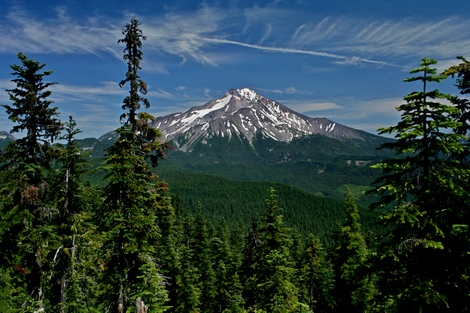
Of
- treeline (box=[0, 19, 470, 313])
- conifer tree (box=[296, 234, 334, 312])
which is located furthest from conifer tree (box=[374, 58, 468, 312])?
conifer tree (box=[296, 234, 334, 312])

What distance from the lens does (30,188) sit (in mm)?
15250

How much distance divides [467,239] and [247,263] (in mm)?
29834

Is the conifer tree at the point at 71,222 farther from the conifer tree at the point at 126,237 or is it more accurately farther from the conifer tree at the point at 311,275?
the conifer tree at the point at 311,275

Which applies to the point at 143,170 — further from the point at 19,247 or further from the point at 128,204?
the point at 19,247

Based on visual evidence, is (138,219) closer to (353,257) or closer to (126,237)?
(126,237)

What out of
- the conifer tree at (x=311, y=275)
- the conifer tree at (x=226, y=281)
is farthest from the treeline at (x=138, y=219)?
the conifer tree at (x=311, y=275)

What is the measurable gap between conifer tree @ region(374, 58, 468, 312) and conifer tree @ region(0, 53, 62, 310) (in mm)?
14809

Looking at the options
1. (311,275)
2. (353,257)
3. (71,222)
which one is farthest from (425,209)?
(311,275)

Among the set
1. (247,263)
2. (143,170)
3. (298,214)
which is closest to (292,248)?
(247,263)

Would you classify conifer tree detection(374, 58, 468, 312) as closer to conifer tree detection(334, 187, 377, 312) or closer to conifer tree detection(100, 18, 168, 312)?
conifer tree detection(100, 18, 168, 312)

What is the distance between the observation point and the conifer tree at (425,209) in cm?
937

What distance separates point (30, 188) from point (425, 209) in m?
16.1

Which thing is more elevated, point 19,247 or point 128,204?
point 128,204

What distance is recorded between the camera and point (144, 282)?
1377 centimetres
